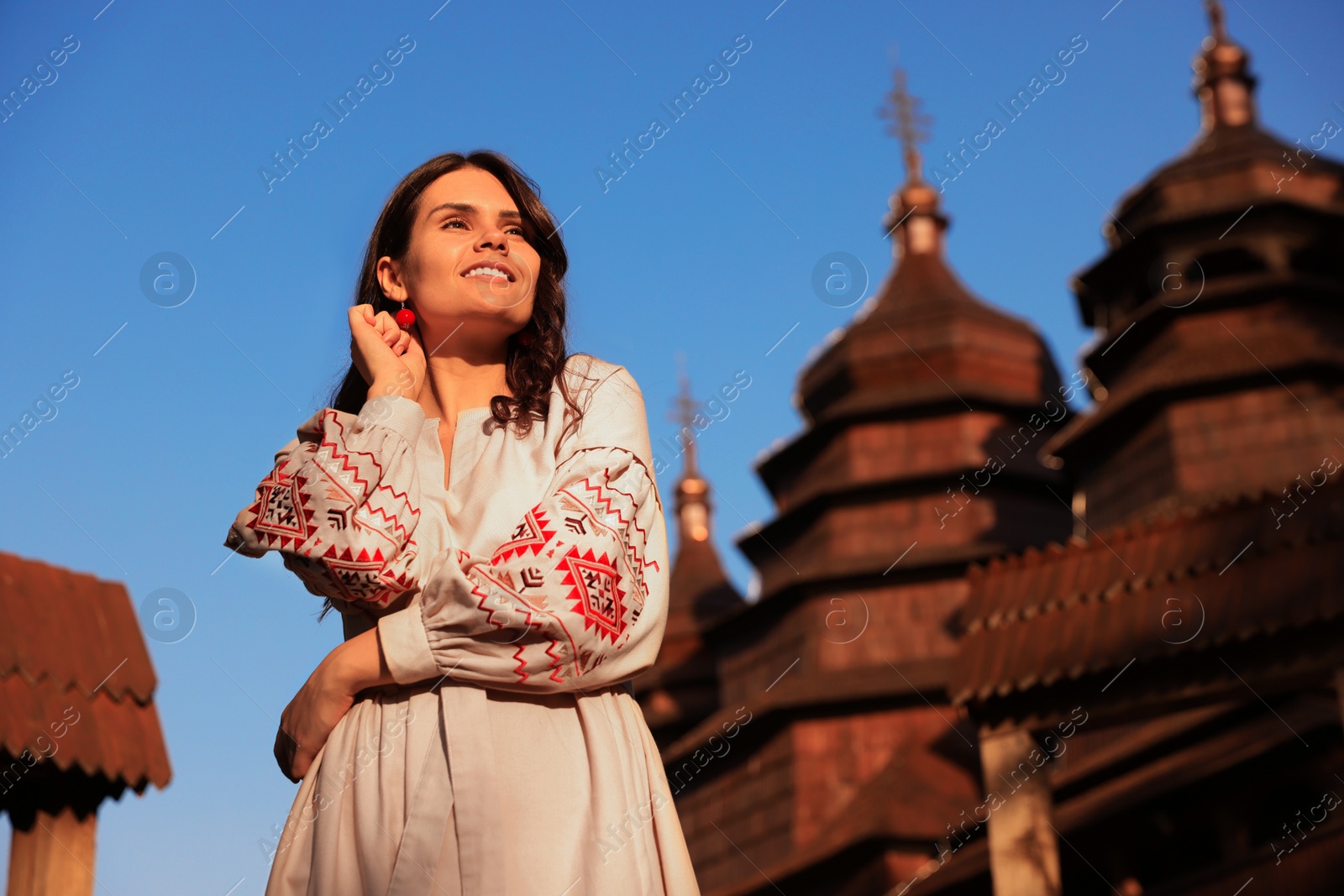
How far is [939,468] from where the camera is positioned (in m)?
29.6

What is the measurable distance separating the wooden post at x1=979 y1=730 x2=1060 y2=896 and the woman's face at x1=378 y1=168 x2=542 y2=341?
8.48m

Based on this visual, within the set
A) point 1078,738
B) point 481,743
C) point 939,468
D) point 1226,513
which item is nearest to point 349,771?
point 481,743

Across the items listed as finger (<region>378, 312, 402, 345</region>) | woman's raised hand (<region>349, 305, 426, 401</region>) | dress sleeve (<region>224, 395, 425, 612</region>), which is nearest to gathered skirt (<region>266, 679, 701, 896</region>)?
dress sleeve (<region>224, 395, 425, 612</region>)

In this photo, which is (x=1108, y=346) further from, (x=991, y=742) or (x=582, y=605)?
(x=582, y=605)

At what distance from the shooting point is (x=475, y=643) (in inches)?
119

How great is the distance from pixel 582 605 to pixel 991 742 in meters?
9.29

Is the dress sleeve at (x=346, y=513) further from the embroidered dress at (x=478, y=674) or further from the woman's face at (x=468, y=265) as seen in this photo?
the woman's face at (x=468, y=265)

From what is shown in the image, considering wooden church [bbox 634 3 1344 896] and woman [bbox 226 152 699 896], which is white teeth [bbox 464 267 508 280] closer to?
woman [bbox 226 152 699 896]

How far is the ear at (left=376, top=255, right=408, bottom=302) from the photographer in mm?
3703

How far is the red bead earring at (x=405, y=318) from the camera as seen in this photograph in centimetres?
363

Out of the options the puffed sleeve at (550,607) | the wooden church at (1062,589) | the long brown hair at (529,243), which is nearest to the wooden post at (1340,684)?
the wooden church at (1062,589)

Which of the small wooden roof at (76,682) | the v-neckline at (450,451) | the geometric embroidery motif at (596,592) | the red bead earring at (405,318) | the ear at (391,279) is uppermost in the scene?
the small wooden roof at (76,682)

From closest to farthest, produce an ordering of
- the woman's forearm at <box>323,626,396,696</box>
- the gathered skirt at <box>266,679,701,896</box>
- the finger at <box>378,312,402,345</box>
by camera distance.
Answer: the gathered skirt at <box>266,679,701,896</box>, the woman's forearm at <box>323,626,396,696</box>, the finger at <box>378,312,402,345</box>

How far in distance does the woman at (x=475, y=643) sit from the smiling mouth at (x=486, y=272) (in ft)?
0.21
